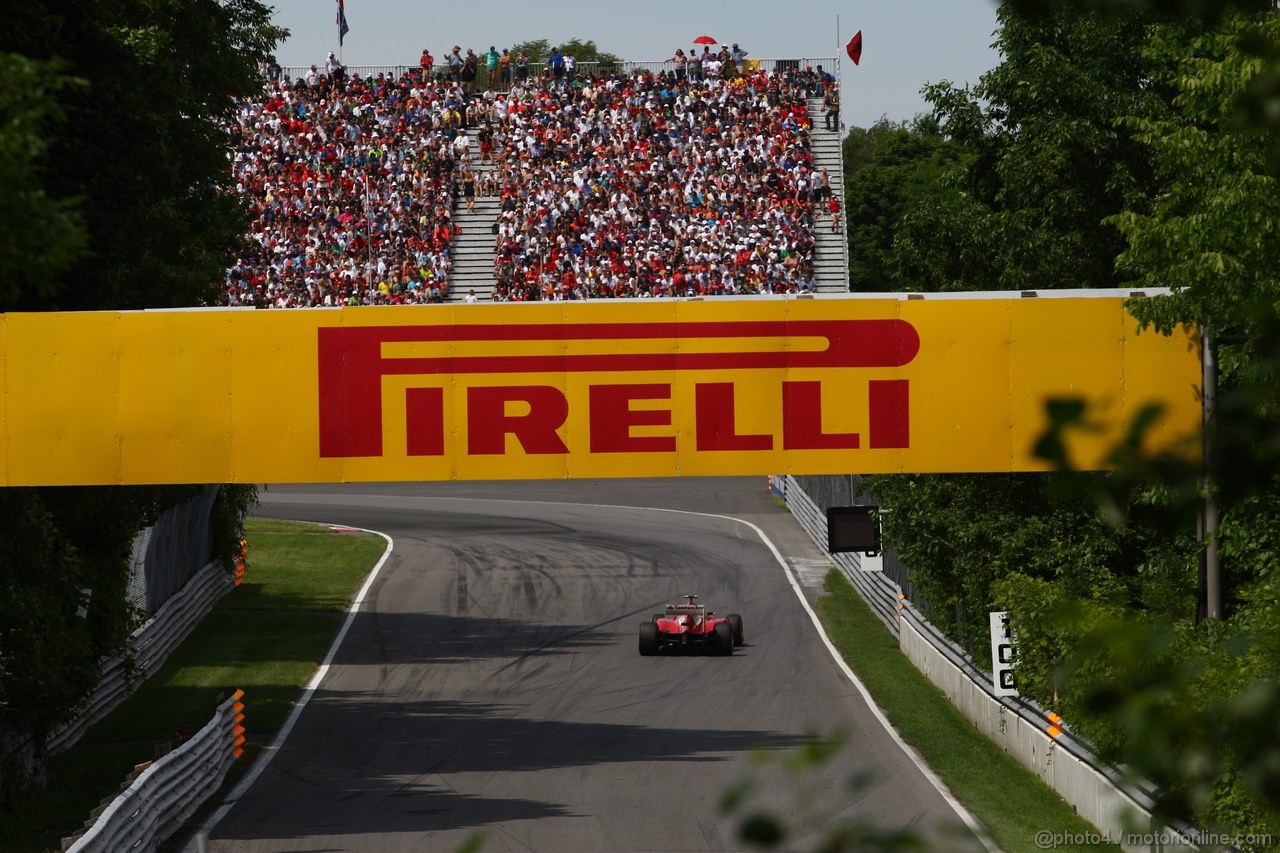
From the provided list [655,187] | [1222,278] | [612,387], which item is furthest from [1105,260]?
[655,187]

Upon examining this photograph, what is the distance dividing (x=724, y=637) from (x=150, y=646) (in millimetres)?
10383

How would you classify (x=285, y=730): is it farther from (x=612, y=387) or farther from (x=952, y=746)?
(x=612, y=387)

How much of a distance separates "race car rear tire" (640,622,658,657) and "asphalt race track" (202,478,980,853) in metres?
0.33

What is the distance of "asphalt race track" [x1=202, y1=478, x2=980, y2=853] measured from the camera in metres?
18.5

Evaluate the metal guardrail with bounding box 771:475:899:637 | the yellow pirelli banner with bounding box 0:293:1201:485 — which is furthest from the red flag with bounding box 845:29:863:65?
the yellow pirelli banner with bounding box 0:293:1201:485

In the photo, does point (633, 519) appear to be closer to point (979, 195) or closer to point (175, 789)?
point (979, 195)

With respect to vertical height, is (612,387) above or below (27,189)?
below

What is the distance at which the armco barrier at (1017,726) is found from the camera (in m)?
16.6

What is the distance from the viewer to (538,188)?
180 feet

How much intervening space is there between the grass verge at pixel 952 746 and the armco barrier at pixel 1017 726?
0.57 ft

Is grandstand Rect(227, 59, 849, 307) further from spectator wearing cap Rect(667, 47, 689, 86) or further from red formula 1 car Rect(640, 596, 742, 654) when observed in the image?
red formula 1 car Rect(640, 596, 742, 654)

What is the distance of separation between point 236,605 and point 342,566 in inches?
199

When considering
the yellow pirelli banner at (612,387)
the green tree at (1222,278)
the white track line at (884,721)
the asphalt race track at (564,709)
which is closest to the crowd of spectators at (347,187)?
the asphalt race track at (564,709)

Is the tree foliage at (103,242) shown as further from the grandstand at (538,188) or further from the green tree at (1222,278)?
the grandstand at (538,188)
